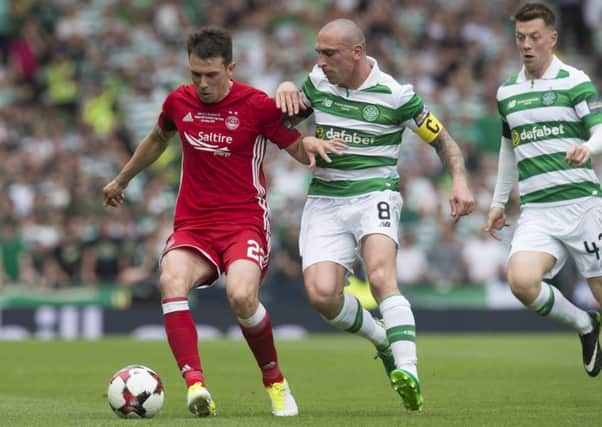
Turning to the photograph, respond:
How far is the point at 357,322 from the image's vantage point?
976 cm

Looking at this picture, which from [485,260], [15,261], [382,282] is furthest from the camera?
[485,260]

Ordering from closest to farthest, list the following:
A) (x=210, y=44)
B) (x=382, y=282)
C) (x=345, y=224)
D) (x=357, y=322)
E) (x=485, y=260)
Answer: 1. (x=210, y=44)
2. (x=382, y=282)
3. (x=345, y=224)
4. (x=357, y=322)
5. (x=485, y=260)

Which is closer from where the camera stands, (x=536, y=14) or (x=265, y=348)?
(x=265, y=348)

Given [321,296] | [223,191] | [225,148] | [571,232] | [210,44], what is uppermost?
[210,44]

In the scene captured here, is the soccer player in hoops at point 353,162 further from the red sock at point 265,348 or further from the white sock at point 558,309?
the white sock at point 558,309

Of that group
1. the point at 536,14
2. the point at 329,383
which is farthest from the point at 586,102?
the point at 329,383

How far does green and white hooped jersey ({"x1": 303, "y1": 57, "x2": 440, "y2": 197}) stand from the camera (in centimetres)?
948

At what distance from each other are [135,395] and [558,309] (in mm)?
3440

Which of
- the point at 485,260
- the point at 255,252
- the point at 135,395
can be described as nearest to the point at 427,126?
the point at 255,252

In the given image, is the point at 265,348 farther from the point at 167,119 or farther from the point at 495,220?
the point at 495,220

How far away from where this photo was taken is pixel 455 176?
919 centimetres

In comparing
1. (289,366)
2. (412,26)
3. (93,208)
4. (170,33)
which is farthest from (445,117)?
(289,366)

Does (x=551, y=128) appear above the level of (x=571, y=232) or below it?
above

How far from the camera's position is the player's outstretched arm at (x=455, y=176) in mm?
8945
